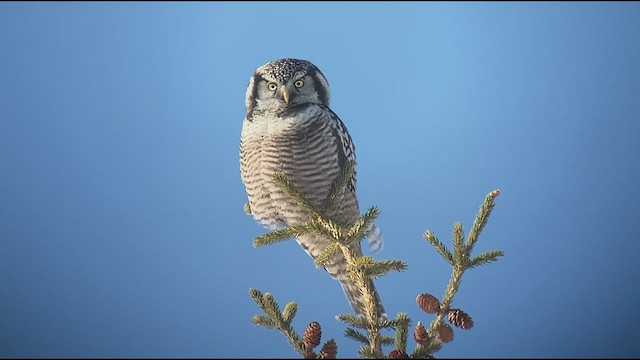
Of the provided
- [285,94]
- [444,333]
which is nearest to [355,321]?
[444,333]

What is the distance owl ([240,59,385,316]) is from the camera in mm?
3791

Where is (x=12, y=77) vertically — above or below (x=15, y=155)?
above

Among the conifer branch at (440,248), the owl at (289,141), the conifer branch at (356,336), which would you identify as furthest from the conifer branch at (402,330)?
the owl at (289,141)

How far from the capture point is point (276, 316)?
2426mm

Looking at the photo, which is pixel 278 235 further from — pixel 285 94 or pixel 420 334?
pixel 285 94

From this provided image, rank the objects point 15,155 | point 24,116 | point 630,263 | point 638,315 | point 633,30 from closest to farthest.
Result: point 638,315 → point 630,263 → point 15,155 → point 24,116 → point 633,30

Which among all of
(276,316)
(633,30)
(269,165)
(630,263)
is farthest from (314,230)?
(633,30)

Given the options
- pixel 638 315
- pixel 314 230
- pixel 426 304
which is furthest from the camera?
pixel 638 315

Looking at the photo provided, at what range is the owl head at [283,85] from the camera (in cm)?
386

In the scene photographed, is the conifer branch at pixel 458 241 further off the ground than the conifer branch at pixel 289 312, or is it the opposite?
the conifer branch at pixel 458 241

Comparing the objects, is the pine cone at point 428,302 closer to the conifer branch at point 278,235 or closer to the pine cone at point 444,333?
the pine cone at point 444,333

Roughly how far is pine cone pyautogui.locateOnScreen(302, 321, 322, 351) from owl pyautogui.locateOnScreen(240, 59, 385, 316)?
139 centimetres

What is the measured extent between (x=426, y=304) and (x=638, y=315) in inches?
1065

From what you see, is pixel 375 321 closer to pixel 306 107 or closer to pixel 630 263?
pixel 306 107
